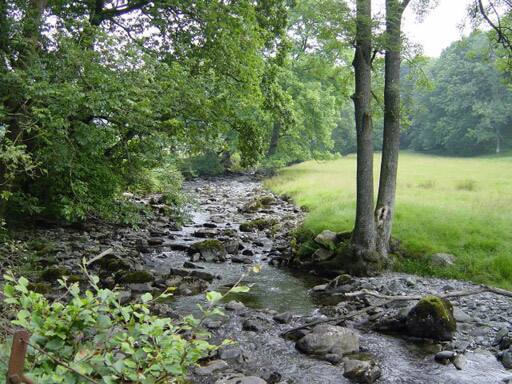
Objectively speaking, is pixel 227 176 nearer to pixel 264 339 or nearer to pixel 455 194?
pixel 455 194

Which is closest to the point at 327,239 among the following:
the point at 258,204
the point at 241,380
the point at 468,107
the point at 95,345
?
the point at 241,380

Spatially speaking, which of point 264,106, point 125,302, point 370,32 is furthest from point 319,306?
point 264,106

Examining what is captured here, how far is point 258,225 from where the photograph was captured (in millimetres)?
19391

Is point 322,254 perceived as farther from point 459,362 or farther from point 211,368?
point 211,368

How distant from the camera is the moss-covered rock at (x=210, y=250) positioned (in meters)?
14.4

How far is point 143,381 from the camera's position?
2535 mm

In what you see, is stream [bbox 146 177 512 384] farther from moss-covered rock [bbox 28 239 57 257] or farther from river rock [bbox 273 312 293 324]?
moss-covered rock [bbox 28 239 57 257]

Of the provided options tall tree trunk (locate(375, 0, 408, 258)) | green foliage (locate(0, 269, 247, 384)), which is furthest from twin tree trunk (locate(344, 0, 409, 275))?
green foliage (locate(0, 269, 247, 384))

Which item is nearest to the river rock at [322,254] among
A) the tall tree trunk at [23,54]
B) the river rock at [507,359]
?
the river rock at [507,359]

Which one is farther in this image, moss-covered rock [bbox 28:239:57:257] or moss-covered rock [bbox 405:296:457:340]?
moss-covered rock [bbox 28:239:57:257]

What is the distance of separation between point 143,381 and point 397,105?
11.5m

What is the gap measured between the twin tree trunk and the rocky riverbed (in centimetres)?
83

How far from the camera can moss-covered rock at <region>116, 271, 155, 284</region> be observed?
11.0 m

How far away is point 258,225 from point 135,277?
884 centimetres
